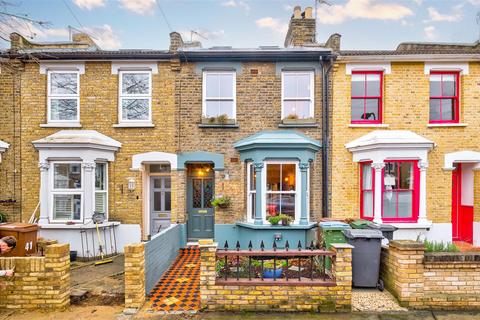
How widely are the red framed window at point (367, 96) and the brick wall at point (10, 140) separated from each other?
1112cm

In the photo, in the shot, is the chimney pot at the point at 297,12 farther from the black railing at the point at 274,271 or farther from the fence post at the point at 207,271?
the fence post at the point at 207,271

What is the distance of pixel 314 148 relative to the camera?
8547 mm

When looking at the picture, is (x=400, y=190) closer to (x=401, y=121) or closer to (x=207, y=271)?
(x=401, y=121)

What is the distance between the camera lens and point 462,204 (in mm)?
9320

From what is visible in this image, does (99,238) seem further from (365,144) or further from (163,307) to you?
(365,144)

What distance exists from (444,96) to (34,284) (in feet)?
39.6

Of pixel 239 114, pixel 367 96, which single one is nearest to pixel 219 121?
pixel 239 114

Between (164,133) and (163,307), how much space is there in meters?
5.49

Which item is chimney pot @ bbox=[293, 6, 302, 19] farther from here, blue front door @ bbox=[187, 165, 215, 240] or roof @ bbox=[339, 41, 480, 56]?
blue front door @ bbox=[187, 165, 215, 240]

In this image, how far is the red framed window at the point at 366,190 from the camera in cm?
866

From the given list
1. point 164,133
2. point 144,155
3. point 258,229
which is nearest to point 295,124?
point 258,229

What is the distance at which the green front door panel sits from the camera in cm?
923

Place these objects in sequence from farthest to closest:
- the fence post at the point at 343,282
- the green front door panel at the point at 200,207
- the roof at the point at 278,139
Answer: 1. the green front door panel at the point at 200,207
2. the roof at the point at 278,139
3. the fence post at the point at 343,282

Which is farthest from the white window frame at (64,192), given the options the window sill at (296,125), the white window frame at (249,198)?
the window sill at (296,125)
